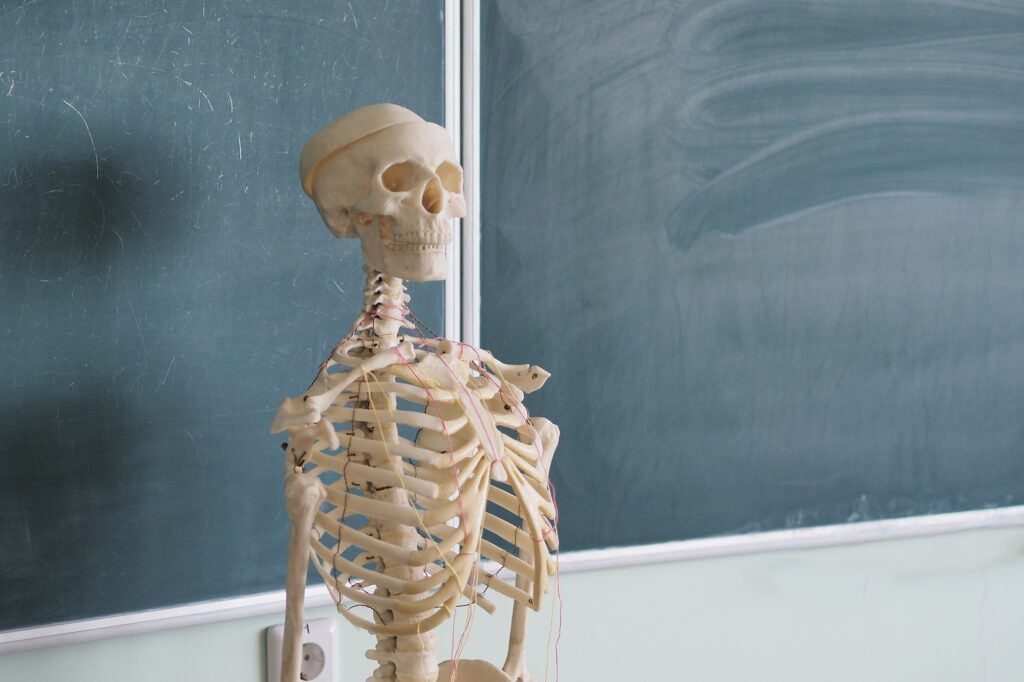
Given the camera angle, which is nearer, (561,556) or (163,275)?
(163,275)

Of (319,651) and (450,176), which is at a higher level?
(450,176)

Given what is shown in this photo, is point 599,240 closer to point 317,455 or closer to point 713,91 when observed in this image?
point 713,91

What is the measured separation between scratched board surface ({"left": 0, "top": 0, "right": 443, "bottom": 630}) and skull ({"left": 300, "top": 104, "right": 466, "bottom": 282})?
0.28 metres

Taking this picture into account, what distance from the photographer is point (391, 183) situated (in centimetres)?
127

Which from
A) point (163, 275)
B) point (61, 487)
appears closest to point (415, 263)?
point (163, 275)

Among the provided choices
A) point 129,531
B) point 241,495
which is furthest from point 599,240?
point 129,531

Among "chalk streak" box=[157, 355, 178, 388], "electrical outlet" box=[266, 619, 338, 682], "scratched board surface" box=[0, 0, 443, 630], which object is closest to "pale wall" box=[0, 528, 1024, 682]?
"electrical outlet" box=[266, 619, 338, 682]

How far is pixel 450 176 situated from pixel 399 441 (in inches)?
11.2

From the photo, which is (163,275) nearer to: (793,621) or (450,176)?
(450,176)

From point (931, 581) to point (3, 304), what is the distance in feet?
4.80

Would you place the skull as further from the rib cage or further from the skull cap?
the rib cage

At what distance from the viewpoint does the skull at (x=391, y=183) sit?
123cm

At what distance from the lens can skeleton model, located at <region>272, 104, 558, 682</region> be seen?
120cm

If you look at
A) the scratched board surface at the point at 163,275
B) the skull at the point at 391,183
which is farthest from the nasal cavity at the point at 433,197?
the scratched board surface at the point at 163,275
